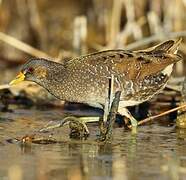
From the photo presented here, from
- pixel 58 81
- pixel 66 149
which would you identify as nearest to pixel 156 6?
pixel 58 81

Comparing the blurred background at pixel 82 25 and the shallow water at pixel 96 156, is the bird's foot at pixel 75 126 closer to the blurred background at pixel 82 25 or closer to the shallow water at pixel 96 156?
the shallow water at pixel 96 156

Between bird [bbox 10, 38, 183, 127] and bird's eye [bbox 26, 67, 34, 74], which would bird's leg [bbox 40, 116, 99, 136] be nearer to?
bird [bbox 10, 38, 183, 127]

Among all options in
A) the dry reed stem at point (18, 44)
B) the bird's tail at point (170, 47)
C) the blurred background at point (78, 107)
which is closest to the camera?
the blurred background at point (78, 107)

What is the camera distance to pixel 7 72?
12.5 m

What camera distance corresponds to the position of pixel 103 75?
8102 mm

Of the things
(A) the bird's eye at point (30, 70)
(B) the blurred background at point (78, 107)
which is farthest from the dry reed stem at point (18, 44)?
Answer: (A) the bird's eye at point (30, 70)

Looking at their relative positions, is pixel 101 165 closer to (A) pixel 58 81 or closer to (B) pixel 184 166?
(B) pixel 184 166

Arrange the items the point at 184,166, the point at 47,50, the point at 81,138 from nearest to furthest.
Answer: the point at 184,166 → the point at 81,138 → the point at 47,50

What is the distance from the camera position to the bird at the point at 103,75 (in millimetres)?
8086

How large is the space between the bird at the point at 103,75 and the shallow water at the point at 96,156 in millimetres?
367

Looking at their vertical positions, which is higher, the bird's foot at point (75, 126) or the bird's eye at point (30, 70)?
the bird's eye at point (30, 70)

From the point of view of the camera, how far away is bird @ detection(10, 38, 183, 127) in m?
8.09

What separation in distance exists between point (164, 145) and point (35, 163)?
4.85ft

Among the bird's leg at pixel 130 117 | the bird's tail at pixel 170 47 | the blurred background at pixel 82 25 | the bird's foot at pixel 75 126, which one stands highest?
the blurred background at pixel 82 25
